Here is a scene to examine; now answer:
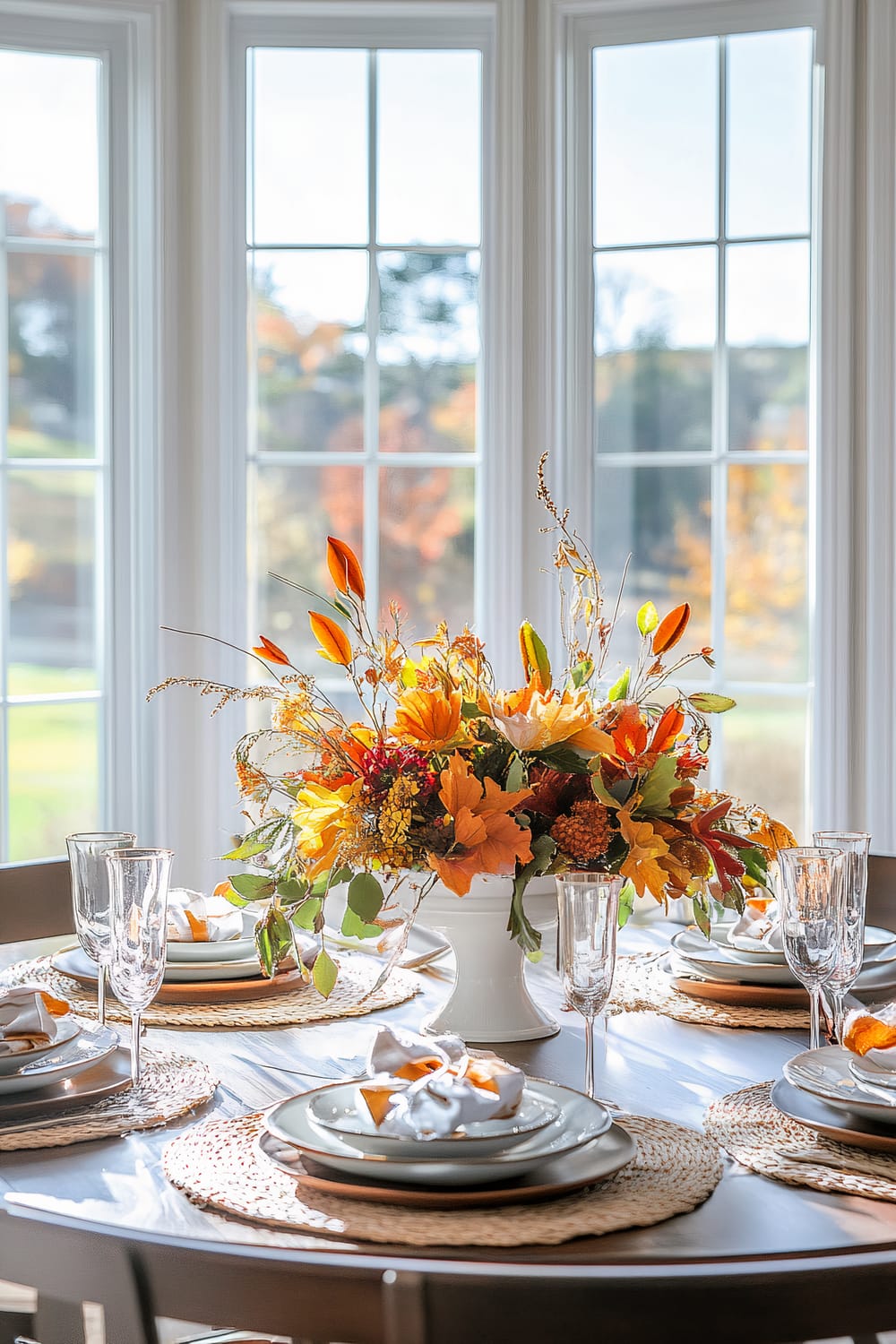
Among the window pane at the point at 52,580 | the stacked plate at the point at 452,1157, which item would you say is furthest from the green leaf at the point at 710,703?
the window pane at the point at 52,580

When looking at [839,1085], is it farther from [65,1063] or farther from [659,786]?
[65,1063]

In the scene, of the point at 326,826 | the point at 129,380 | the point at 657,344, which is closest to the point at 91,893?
the point at 326,826

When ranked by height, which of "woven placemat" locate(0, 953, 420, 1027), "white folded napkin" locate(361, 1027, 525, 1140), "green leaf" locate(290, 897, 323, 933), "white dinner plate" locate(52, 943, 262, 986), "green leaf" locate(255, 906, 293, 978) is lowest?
"woven placemat" locate(0, 953, 420, 1027)

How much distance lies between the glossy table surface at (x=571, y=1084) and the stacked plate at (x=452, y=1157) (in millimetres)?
64

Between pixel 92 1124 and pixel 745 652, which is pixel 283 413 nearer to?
pixel 745 652

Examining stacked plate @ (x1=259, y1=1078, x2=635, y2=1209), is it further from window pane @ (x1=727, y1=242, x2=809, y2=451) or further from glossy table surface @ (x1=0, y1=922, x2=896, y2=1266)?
window pane @ (x1=727, y1=242, x2=809, y2=451)

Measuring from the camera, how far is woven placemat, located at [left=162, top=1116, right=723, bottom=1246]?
0.89 meters

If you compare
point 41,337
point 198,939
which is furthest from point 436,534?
point 198,939

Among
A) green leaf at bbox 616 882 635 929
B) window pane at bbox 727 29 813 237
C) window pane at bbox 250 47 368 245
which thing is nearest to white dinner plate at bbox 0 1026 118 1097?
green leaf at bbox 616 882 635 929

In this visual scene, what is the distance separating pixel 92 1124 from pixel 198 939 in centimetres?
51

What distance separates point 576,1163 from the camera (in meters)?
0.99

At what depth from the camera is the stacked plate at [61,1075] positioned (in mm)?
1147

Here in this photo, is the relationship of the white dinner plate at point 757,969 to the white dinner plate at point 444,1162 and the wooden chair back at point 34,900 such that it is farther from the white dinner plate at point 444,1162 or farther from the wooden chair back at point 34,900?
the wooden chair back at point 34,900

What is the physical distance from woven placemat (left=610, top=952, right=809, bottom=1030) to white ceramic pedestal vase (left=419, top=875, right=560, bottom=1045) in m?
0.16
